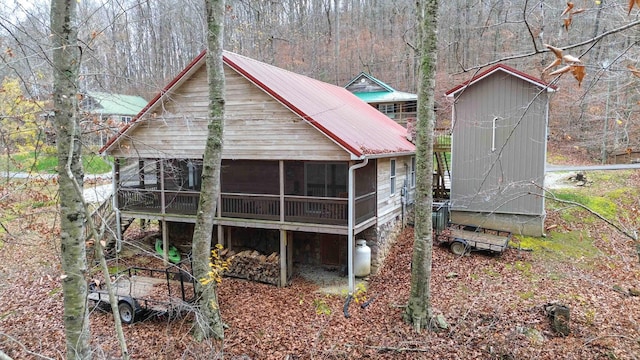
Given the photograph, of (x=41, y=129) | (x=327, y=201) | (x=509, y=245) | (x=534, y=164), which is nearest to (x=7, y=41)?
(x=41, y=129)

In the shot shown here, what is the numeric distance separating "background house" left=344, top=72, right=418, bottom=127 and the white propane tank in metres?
18.5

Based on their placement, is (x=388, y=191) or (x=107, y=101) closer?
(x=107, y=101)

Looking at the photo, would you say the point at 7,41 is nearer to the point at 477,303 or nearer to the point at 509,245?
the point at 477,303

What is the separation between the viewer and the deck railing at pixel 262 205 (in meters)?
12.4

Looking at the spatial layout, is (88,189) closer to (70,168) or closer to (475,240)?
(70,168)

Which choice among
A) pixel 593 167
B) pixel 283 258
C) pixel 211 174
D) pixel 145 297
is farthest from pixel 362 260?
pixel 593 167

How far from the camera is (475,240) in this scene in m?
14.0

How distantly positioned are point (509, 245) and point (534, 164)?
3398mm

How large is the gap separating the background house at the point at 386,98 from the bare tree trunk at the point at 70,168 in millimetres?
26807

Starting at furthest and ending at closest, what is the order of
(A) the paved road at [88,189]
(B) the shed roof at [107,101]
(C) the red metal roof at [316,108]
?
(C) the red metal roof at [316,108] → (B) the shed roof at [107,101] → (A) the paved road at [88,189]

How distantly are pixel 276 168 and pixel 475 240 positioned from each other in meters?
7.70

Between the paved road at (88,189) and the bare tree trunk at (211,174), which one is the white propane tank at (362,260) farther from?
the paved road at (88,189)

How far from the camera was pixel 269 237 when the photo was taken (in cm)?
1523

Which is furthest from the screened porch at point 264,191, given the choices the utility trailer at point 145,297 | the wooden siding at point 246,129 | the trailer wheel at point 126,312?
the trailer wheel at point 126,312
